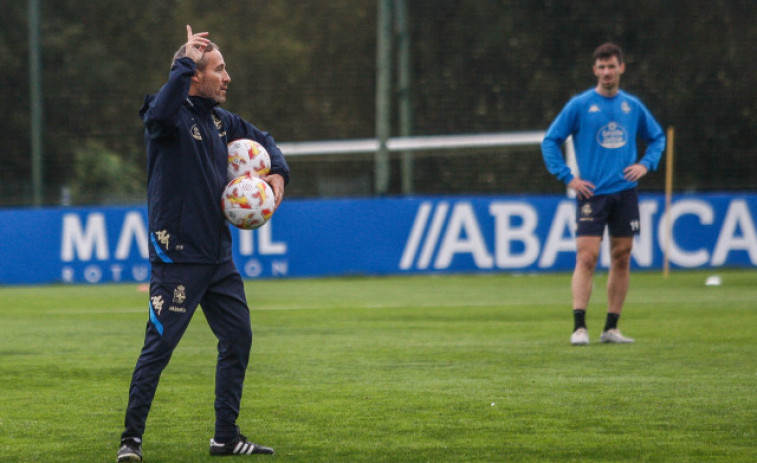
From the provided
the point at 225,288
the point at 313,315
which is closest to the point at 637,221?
the point at 313,315

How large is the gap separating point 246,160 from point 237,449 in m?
1.18

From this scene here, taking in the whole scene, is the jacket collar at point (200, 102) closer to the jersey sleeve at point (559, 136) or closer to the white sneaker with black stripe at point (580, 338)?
the jersey sleeve at point (559, 136)

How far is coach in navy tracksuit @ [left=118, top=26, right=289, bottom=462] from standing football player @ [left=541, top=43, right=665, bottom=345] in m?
4.25

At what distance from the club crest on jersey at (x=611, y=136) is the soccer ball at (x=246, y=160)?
4186 millimetres

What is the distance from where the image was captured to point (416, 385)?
23.8 feet

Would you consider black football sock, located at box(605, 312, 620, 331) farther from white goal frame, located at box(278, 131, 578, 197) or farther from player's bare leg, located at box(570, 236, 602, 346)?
white goal frame, located at box(278, 131, 578, 197)

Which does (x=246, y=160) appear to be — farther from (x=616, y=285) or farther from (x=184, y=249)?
(x=616, y=285)

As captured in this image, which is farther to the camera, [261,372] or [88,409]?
[261,372]

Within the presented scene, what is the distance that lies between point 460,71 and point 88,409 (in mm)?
17356

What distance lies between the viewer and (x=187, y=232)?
5.23 metres

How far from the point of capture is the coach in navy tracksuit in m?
5.16

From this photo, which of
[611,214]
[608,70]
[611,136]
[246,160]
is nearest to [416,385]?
[246,160]

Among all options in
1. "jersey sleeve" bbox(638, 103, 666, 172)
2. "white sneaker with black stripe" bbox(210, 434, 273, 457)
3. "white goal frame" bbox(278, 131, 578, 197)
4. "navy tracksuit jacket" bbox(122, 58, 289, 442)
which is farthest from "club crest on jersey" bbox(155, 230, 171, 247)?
"white goal frame" bbox(278, 131, 578, 197)

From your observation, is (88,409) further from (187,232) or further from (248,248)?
(248,248)
